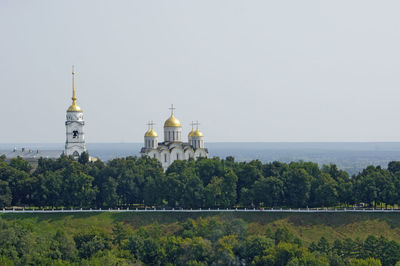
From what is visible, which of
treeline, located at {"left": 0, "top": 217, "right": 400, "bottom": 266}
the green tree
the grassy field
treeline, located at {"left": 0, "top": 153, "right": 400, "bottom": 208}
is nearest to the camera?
treeline, located at {"left": 0, "top": 217, "right": 400, "bottom": 266}

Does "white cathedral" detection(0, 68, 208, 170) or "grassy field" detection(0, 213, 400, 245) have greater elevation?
"white cathedral" detection(0, 68, 208, 170)

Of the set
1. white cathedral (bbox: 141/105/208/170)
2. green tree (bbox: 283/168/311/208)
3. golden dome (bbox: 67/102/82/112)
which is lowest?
green tree (bbox: 283/168/311/208)

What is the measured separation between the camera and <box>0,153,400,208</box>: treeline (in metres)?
58.5

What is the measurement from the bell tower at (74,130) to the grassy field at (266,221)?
65.7 feet

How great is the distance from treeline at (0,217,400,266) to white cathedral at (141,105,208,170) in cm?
3608

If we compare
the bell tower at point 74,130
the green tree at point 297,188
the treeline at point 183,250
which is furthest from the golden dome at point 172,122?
the treeline at point 183,250

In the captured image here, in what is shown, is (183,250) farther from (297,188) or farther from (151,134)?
(151,134)

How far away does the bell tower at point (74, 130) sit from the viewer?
75938 millimetres

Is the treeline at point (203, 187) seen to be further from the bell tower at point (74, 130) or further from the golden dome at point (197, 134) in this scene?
the golden dome at point (197, 134)

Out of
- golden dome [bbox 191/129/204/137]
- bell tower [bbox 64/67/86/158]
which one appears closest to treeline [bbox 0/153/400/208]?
bell tower [bbox 64/67/86/158]

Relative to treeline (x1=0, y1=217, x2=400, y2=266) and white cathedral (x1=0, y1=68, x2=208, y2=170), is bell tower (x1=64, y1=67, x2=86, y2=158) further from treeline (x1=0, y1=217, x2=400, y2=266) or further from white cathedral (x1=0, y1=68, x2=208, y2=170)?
treeline (x1=0, y1=217, x2=400, y2=266)

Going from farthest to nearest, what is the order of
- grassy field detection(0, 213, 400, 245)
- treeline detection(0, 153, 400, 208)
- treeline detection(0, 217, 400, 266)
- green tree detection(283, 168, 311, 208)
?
1. green tree detection(283, 168, 311, 208)
2. treeline detection(0, 153, 400, 208)
3. grassy field detection(0, 213, 400, 245)
4. treeline detection(0, 217, 400, 266)

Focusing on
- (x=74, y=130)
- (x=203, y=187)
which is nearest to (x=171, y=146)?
(x=74, y=130)

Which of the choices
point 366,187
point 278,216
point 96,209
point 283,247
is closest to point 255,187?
point 278,216
